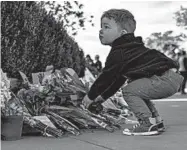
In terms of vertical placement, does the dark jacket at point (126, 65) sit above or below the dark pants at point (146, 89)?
above

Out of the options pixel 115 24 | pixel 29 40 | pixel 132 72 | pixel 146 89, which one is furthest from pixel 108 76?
pixel 29 40

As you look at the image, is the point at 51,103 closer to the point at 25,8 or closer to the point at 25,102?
the point at 25,102

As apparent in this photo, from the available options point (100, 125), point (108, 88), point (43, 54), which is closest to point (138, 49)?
point (108, 88)

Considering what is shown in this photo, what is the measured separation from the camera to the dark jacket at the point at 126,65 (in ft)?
13.6

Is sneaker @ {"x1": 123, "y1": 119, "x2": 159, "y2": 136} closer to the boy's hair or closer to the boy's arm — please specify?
the boy's arm

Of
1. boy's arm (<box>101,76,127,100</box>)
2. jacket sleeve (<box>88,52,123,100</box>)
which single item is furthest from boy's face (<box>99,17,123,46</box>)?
boy's arm (<box>101,76,127,100</box>)

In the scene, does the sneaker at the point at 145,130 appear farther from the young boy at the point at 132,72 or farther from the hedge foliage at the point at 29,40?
the hedge foliage at the point at 29,40

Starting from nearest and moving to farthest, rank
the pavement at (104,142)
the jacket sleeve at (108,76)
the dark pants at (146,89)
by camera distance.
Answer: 1. the pavement at (104,142)
2. the jacket sleeve at (108,76)
3. the dark pants at (146,89)

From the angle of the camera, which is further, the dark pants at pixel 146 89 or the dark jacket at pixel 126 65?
the dark pants at pixel 146 89

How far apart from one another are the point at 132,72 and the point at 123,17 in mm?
608

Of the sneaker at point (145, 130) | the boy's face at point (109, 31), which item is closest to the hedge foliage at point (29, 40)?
the boy's face at point (109, 31)

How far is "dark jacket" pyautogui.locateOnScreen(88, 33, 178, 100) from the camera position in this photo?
13.6 feet

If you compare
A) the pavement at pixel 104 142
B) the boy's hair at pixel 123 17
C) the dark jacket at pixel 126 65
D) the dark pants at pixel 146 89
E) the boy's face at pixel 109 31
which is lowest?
the pavement at pixel 104 142

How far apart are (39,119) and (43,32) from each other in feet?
5.92
